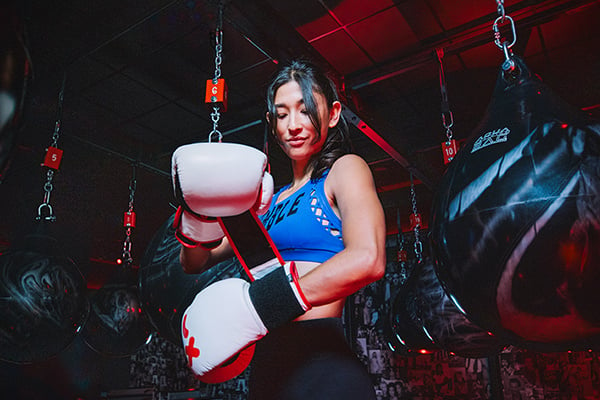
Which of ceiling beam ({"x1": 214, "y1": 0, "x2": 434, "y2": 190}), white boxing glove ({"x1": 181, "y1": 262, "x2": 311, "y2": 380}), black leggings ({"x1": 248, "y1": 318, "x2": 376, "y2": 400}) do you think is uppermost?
ceiling beam ({"x1": 214, "y1": 0, "x2": 434, "y2": 190})

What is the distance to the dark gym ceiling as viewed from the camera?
2480mm

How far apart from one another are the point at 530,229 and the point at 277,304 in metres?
0.56

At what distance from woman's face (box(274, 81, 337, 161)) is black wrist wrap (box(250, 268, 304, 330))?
0.49 metres

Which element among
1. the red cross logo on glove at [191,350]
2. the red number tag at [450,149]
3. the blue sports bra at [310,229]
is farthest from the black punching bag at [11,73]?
the red number tag at [450,149]

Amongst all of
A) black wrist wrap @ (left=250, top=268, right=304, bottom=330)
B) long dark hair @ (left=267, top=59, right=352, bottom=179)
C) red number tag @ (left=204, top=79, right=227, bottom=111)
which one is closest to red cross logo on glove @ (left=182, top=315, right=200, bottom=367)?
black wrist wrap @ (left=250, top=268, right=304, bottom=330)

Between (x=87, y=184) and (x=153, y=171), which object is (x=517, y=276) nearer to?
(x=153, y=171)

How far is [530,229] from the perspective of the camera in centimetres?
85

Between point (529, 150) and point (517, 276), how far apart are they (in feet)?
0.96

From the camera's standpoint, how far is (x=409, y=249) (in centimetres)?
663

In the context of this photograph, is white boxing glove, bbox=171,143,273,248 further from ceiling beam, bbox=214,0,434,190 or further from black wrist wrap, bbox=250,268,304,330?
ceiling beam, bbox=214,0,434,190

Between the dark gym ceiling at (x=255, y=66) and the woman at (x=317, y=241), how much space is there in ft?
3.02

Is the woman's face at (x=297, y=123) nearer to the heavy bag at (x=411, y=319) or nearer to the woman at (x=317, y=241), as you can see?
the woman at (x=317, y=241)

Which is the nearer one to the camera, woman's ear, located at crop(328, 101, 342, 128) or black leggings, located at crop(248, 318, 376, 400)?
black leggings, located at crop(248, 318, 376, 400)

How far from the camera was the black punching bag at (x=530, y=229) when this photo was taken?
2.67ft
